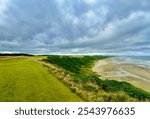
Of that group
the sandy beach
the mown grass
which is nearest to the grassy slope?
the mown grass

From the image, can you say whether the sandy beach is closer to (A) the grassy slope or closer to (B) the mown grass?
(B) the mown grass

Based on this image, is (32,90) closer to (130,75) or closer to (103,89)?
(103,89)

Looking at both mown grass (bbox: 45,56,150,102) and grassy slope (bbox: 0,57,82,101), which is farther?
mown grass (bbox: 45,56,150,102)

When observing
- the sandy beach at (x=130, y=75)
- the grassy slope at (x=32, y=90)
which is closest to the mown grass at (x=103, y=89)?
the grassy slope at (x=32, y=90)

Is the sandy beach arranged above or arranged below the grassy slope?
below

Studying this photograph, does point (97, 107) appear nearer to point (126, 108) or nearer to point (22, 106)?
point (126, 108)

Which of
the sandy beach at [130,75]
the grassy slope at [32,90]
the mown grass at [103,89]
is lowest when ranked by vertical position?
the sandy beach at [130,75]

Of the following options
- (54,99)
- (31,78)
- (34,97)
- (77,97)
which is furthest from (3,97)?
(31,78)

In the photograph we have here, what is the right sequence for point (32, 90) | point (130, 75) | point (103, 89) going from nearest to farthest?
point (32, 90)
point (103, 89)
point (130, 75)

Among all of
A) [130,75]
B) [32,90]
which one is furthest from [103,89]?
[130,75]

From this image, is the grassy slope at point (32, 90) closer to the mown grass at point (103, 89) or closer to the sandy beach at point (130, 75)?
the mown grass at point (103, 89)

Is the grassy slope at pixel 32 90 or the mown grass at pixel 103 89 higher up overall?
the grassy slope at pixel 32 90
